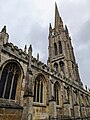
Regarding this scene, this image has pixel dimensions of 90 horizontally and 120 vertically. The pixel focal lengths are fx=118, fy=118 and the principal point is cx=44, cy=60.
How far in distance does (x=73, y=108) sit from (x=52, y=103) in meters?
7.49

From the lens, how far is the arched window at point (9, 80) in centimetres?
966

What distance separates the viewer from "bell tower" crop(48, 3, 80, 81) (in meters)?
26.1

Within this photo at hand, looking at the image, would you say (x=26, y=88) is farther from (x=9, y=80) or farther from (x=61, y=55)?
(x=61, y=55)

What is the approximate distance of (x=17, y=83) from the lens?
10.9m

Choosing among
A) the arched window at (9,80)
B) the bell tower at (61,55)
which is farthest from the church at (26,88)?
the bell tower at (61,55)

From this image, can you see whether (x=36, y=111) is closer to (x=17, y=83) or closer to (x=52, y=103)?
(x=52, y=103)

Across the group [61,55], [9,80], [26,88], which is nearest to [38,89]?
[26,88]

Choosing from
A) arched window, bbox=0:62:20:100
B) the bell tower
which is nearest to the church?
arched window, bbox=0:62:20:100

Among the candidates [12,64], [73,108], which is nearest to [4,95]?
[12,64]

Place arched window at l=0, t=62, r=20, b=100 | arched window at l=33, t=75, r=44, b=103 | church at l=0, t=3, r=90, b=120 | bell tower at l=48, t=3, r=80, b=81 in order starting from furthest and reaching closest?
bell tower at l=48, t=3, r=80, b=81 → arched window at l=33, t=75, r=44, b=103 → arched window at l=0, t=62, r=20, b=100 → church at l=0, t=3, r=90, b=120

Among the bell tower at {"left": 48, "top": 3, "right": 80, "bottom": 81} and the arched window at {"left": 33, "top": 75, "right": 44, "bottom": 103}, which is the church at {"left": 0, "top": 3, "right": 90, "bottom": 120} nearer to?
the arched window at {"left": 33, "top": 75, "right": 44, "bottom": 103}

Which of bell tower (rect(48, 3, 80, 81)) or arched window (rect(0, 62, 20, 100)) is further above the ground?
bell tower (rect(48, 3, 80, 81))

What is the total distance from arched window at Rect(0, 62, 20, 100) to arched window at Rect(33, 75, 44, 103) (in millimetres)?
2836

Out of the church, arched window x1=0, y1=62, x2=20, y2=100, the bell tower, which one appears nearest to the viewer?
the church
